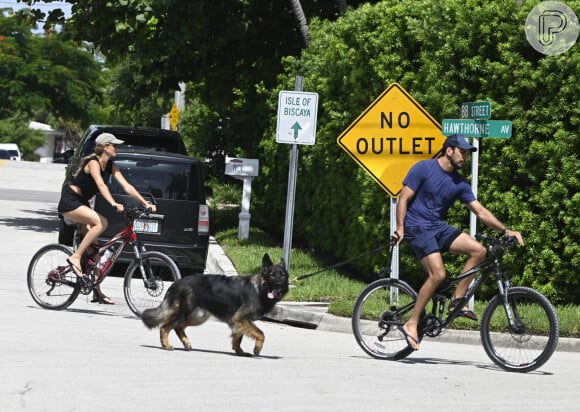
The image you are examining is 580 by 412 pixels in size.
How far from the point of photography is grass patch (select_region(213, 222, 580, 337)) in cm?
1157

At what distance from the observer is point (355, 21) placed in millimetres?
15203

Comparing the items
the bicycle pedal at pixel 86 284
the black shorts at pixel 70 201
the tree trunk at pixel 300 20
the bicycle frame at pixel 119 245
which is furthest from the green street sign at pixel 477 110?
the tree trunk at pixel 300 20

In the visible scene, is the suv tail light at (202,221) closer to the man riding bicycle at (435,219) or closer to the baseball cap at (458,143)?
the man riding bicycle at (435,219)

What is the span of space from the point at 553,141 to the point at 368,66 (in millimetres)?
3355

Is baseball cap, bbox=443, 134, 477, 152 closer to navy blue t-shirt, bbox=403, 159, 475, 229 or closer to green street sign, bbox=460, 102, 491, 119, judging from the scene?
navy blue t-shirt, bbox=403, 159, 475, 229

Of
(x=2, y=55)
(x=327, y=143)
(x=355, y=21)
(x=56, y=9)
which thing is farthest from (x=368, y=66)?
(x=2, y=55)

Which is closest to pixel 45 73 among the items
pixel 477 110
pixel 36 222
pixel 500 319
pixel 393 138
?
pixel 36 222

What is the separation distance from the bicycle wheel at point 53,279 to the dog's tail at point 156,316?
2318 millimetres

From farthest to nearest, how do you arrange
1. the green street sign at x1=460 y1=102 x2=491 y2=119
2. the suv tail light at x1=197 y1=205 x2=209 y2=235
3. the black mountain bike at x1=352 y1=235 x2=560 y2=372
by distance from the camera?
the suv tail light at x1=197 y1=205 x2=209 y2=235 < the green street sign at x1=460 y1=102 x2=491 y2=119 < the black mountain bike at x1=352 y1=235 x2=560 y2=372

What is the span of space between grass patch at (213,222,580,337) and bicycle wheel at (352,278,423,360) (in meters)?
0.76

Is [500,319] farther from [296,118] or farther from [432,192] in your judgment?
[296,118]

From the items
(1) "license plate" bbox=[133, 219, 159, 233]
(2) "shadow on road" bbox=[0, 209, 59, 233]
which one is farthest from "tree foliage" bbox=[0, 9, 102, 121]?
(1) "license plate" bbox=[133, 219, 159, 233]

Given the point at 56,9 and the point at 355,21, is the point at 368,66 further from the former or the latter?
the point at 56,9

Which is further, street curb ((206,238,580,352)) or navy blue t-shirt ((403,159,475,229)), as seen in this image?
street curb ((206,238,580,352))
